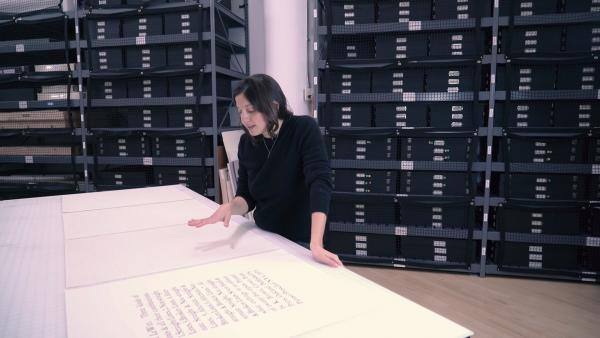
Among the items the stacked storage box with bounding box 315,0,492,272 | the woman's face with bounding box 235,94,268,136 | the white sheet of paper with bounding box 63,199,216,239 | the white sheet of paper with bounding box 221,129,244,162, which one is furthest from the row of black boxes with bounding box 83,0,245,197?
the woman's face with bounding box 235,94,268,136

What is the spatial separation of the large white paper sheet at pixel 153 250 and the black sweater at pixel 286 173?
16 cm

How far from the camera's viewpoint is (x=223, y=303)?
0.77 m

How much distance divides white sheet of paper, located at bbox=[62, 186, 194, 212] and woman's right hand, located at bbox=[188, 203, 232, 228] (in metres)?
0.53

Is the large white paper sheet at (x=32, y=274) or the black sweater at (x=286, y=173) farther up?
the black sweater at (x=286, y=173)

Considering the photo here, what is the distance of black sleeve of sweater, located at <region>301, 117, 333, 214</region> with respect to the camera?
1281mm

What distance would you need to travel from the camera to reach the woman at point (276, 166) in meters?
1.34

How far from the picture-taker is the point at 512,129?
2.67 metres

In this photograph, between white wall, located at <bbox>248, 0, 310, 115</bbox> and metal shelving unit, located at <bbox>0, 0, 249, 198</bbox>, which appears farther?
white wall, located at <bbox>248, 0, 310, 115</bbox>

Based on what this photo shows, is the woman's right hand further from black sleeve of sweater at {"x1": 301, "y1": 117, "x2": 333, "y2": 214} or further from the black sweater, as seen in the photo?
black sleeve of sweater at {"x1": 301, "y1": 117, "x2": 333, "y2": 214}

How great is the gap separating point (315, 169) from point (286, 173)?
0.15 m

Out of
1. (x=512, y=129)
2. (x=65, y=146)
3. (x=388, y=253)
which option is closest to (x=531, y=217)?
(x=512, y=129)

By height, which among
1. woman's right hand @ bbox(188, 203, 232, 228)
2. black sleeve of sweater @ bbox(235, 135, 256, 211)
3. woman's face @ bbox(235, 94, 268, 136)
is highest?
woman's face @ bbox(235, 94, 268, 136)

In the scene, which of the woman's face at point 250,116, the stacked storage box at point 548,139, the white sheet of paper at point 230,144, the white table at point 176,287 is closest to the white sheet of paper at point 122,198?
the white table at point 176,287

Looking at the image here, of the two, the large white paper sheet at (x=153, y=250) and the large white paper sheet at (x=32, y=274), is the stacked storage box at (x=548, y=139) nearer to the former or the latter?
the large white paper sheet at (x=153, y=250)
